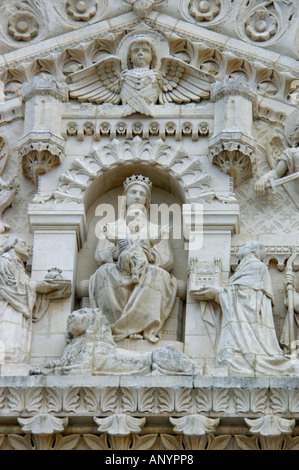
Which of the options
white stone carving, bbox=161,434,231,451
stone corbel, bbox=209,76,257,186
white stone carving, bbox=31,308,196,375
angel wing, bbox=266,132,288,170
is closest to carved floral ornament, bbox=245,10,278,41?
stone corbel, bbox=209,76,257,186

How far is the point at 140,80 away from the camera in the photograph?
25422 mm

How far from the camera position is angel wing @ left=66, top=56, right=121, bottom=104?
2577 cm

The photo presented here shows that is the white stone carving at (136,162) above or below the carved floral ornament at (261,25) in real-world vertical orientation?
below

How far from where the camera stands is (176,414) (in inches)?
867

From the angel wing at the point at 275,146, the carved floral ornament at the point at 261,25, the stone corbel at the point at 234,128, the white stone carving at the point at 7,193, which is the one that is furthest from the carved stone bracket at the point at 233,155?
the white stone carving at the point at 7,193

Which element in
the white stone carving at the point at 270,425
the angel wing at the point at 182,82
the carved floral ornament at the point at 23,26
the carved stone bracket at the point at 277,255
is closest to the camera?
the white stone carving at the point at 270,425

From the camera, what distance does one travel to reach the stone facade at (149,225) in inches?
869

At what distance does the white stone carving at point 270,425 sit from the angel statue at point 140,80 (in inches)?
220

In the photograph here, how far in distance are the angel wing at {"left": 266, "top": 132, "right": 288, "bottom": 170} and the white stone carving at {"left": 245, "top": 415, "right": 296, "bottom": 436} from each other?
15.4 feet

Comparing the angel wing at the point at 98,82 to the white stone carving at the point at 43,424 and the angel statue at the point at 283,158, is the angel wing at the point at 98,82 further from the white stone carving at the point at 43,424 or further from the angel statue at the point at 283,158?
the white stone carving at the point at 43,424

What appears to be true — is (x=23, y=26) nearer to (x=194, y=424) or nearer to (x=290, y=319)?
(x=290, y=319)
